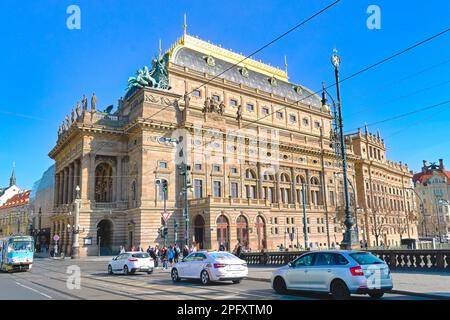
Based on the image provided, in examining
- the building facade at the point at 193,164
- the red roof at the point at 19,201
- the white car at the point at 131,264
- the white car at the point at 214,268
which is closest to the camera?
the white car at the point at 214,268

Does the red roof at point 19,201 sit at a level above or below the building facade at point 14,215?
above

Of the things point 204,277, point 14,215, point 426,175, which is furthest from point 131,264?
point 14,215

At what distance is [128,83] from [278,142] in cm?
2603

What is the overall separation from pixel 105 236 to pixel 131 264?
31986 mm

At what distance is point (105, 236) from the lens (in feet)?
174

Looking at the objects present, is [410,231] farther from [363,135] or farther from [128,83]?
[128,83]

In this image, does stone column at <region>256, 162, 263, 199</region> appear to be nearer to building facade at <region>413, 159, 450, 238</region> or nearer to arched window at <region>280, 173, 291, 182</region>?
arched window at <region>280, 173, 291, 182</region>

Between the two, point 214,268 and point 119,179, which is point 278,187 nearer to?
point 119,179

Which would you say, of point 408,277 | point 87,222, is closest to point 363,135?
point 87,222

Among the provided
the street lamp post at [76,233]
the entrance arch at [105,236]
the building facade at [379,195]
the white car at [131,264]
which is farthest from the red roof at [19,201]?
the white car at [131,264]

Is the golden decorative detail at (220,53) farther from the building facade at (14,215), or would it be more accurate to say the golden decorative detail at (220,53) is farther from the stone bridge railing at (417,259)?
the building facade at (14,215)

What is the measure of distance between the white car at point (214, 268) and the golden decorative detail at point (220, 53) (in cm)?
4421

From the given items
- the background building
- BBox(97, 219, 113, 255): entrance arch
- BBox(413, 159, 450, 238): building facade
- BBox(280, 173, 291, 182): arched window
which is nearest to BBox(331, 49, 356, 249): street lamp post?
BBox(97, 219, 113, 255): entrance arch

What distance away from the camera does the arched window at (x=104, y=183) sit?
57.4m
